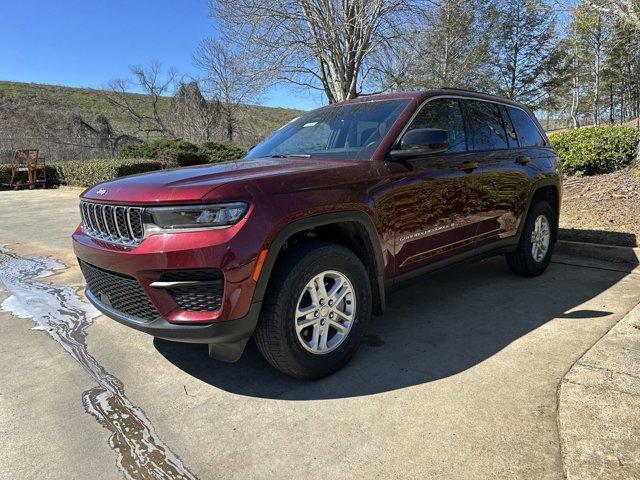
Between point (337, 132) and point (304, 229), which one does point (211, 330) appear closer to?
point (304, 229)

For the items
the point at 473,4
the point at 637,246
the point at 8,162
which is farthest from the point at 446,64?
the point at 8,162

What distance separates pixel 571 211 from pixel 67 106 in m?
47.7

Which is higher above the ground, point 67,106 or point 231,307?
point 67,106

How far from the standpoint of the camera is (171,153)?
19719 mm

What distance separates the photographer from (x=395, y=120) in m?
3.55

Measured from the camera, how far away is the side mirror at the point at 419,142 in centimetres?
325

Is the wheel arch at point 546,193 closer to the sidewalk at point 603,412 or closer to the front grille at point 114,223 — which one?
the sidewalk at point 603,412

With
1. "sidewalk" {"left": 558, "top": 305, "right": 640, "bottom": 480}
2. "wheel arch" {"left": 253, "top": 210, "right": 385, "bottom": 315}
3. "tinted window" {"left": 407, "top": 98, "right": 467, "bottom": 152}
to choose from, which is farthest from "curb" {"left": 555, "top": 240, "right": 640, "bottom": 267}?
"wheel arch" {"left": 253, "top": 210, "right": 385, "bottom": 315}

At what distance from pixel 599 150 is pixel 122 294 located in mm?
9716

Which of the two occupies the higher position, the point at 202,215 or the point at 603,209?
the point at 202,215

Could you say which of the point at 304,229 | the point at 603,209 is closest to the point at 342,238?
the point at 304,229

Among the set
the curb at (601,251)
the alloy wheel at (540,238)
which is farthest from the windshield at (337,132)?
the curb at (601,251)

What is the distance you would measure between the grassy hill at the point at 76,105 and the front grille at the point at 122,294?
34.0 m

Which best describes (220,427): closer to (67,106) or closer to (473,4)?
(473,4)
